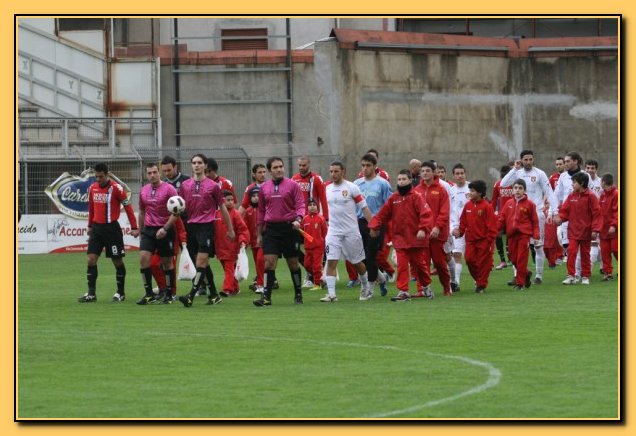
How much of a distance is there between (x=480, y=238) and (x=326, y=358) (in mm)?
8553

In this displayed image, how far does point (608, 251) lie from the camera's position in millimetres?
24141

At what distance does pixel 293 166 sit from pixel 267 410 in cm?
2949

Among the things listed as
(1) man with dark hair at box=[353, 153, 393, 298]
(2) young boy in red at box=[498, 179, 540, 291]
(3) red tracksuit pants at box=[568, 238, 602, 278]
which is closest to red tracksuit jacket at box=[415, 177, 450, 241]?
(1) man with dark hair at box=[353, 153, 393, 298]

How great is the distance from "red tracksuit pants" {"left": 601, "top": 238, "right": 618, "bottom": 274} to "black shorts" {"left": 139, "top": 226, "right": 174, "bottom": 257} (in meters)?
7.64

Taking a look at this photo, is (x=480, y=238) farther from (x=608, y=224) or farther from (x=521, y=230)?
(x=608, y=224)

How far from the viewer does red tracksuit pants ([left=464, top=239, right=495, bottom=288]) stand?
72.1 feet

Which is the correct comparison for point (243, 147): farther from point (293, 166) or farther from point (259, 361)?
point (259, 361)

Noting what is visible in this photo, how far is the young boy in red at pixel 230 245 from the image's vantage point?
22234mm

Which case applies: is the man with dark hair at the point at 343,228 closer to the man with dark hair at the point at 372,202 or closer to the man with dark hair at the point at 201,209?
the man with dark hair at the point at 372,202

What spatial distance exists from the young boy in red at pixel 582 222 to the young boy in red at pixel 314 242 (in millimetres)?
3940

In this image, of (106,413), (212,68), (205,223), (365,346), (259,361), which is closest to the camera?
(106,413)

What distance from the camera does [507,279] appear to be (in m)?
24.9

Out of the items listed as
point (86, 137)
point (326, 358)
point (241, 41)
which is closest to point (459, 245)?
point (326, 358)

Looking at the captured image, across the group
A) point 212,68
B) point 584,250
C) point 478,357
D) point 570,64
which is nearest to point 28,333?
point 478,357
